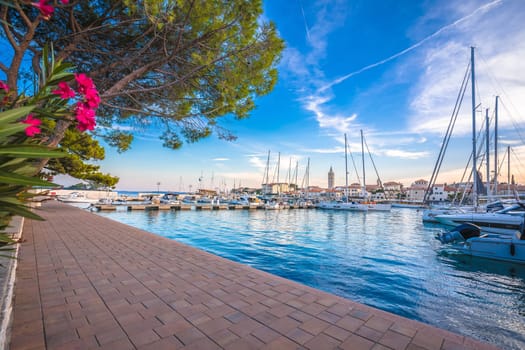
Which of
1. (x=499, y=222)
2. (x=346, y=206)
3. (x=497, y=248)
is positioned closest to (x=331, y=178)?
(x=346, y=206)

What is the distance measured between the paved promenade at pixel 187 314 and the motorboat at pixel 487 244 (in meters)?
8.51

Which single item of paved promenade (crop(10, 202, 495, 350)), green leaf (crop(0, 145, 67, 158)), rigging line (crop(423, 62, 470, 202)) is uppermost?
rigging line (crop(423, 62, 470, 202))

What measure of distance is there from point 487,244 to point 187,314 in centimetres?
1065

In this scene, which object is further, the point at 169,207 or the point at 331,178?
the point at 331,178

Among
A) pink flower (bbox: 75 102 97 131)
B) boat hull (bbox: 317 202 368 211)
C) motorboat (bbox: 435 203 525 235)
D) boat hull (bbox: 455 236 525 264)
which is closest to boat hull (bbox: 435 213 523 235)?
motorboat (bbox: 435 203 525 235)

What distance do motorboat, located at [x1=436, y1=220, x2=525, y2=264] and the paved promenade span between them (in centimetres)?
851

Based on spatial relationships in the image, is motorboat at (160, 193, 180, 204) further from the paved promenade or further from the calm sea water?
the paved promenade

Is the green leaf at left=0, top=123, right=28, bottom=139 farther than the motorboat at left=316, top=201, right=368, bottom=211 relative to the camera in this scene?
No

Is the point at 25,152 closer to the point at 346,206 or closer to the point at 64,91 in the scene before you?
the point at 64,91

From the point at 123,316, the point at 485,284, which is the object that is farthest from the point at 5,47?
the point at 485,284

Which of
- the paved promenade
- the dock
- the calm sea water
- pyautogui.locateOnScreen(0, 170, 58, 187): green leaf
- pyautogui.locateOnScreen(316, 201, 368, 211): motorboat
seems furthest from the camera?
pyautogui.locateOnScreen(316, 201, 368, 211): motorboat

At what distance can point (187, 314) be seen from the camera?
233 cm

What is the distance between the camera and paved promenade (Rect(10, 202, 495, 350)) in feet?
6.23

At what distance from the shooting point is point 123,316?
224cm
